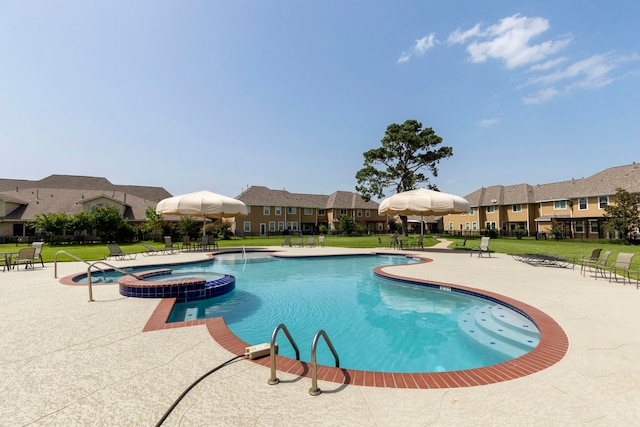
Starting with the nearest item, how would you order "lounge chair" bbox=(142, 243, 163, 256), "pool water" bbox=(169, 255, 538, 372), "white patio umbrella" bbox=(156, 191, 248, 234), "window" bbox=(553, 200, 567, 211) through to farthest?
"pool water" bbox=(169, 255, 538, 372) → "white patio umbrella" bbox=(156, 191, 248, 234) → "lounge chair" bbox=(142, 243, 163, 256) → "window" bbox=(553, 200, 567, 211)

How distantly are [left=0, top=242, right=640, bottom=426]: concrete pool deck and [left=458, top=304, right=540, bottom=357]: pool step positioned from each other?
58cm

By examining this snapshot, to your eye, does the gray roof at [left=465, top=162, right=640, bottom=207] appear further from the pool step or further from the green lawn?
the pool step

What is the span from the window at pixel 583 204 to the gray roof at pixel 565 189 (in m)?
0.71

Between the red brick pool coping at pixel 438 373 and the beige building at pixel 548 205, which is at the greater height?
the beige building at pixel 548 205

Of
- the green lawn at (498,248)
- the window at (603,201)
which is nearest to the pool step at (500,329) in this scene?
the green lawn at (498,248)

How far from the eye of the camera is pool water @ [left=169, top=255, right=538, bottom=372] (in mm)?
5180

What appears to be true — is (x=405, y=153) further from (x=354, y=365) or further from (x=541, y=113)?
(x=354, y=365)

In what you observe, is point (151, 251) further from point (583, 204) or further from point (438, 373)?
point (583, 204)

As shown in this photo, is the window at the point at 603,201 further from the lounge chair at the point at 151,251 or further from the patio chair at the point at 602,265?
the lounge chair at the point at 151,251

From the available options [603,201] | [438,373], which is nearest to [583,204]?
[603,201]

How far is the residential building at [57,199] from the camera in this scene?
32812 mm

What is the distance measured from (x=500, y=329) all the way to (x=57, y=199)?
4845cm

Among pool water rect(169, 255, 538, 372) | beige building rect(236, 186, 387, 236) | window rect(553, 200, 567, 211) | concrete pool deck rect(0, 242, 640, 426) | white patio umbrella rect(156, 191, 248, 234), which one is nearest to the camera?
concrete pool deck rect(0, 242, 640, 426)

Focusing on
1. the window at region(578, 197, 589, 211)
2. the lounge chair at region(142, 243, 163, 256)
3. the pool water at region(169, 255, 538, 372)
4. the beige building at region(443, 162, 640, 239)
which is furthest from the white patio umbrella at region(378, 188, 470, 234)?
the window at region(578, 197, 589, 211)
